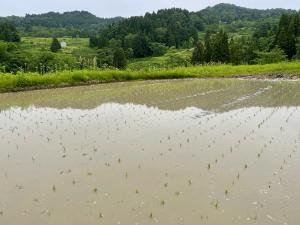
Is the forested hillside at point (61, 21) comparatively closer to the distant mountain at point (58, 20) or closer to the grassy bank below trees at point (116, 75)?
the distant mountain at point (58, 20)

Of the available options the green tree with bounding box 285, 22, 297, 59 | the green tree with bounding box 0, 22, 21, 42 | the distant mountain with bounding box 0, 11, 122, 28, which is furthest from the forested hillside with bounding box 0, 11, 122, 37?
the green tree with bounding box 285, 22, 297, 59

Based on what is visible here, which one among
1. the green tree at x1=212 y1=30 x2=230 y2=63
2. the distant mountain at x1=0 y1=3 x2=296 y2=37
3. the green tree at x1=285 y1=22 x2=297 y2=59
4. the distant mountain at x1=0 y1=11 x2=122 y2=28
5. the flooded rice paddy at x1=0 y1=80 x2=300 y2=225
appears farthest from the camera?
the distant mountain at x1=0 y1=11 x2=122 y2=28

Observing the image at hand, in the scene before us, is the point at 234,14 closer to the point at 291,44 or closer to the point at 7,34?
the point at 7,34

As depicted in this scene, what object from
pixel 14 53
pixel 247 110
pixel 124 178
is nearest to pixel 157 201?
pixel 124 178

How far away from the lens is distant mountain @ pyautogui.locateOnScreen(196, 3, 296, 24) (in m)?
153

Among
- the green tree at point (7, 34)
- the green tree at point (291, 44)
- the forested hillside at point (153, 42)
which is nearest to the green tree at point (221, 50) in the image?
the forested hillside at point (153, 42)

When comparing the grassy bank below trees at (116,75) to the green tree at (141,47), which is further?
the green tree at (141,47)

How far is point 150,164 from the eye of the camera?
805cm

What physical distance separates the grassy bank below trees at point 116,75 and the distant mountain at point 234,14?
10849cm

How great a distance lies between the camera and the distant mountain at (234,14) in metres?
153

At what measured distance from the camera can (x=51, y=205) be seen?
600cm

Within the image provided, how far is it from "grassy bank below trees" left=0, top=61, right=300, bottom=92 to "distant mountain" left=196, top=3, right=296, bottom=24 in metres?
108

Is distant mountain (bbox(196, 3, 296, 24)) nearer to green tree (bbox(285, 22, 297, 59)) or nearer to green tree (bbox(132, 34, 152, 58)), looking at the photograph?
green tree (bbox(132, 34, 152, 58))

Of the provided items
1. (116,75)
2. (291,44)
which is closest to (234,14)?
(291,44)
